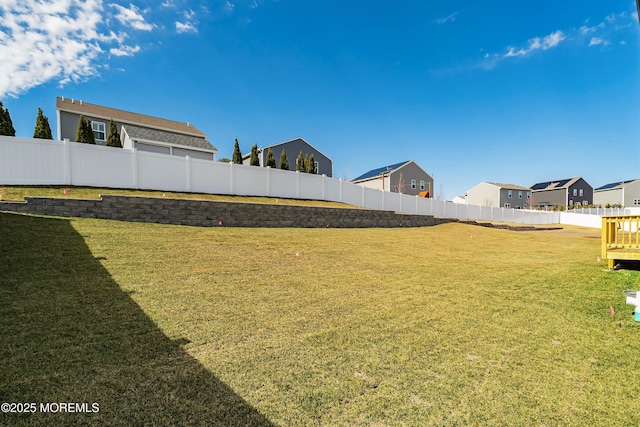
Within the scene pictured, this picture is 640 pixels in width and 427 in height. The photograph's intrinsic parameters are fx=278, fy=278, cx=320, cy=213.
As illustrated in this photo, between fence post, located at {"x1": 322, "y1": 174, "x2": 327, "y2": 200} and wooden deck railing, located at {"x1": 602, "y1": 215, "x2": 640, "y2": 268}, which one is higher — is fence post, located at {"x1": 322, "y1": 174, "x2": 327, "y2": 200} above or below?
above

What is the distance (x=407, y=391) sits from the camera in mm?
2084

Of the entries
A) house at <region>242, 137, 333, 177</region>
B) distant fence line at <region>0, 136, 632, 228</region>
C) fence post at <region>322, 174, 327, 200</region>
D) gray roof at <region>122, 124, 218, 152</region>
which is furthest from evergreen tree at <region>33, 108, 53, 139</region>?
house at <region>242, 137, 333, 177</region>

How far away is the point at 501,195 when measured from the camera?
152 feet

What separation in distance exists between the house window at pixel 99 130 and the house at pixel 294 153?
1249cm

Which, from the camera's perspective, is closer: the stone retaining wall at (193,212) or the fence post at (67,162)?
the stone retaining wall at (193,212)

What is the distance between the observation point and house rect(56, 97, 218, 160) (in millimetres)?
19547

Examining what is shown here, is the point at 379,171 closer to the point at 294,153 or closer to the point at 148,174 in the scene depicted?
the point at 294,153

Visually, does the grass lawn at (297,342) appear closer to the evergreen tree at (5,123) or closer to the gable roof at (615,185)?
the evergreen tree at (5,123)

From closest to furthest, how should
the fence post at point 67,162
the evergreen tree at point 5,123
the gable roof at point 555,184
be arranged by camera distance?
the fence post at point 67,162 < the evergreen tree at point 5,123 < the gable roof at point 555,184

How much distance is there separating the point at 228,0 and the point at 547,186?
61866mm

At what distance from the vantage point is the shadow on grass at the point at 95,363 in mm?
1736

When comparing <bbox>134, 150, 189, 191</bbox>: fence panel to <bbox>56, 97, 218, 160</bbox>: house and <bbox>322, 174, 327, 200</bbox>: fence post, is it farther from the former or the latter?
<bbox>56, 97, 218, 160</bbox>: house

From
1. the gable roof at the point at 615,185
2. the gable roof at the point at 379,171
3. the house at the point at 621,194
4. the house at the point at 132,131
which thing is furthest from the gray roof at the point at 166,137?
the gable roof at the point at 615,185

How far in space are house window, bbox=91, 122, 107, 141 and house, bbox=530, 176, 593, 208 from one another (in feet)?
207
